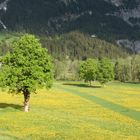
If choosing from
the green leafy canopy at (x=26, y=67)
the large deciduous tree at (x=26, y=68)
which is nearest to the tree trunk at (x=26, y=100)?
the large deciduous tree at (x=26, y=68)

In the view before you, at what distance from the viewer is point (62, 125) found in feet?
187

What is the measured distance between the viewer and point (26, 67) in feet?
237

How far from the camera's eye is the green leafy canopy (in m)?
71.8

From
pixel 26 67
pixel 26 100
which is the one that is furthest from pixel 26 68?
pixel 26 100

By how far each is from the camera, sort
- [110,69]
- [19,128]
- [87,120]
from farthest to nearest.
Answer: [110,69] → [87,120] → [19,128]

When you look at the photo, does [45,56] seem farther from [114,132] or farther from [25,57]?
[114,132]

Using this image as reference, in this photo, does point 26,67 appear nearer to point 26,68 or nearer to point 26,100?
point 26,68

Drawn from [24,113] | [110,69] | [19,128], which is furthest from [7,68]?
[110,69]

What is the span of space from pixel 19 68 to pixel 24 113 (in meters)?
7.24

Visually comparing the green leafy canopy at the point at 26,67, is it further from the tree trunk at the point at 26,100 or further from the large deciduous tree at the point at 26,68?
the tree trunk at the point at 26,100

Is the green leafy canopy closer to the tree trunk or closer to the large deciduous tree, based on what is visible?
the large deciduous tree

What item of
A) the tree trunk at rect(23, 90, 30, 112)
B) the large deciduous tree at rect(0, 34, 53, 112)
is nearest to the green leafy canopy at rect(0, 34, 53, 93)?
Result: the large deciduous tree at rect(0, 34, 53, 112)

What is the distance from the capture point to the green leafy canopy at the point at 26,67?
71.8 meters

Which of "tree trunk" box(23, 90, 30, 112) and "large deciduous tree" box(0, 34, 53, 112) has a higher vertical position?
"large deciduous tree" box(0, 34, 53, 112)
